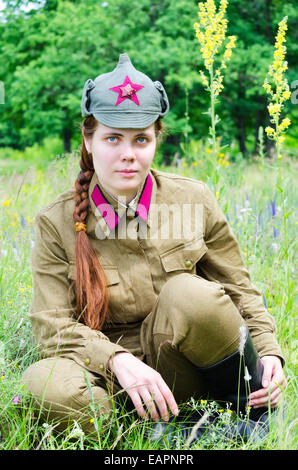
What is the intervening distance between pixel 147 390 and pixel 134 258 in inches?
22.3

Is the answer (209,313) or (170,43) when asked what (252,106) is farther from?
(209,313)

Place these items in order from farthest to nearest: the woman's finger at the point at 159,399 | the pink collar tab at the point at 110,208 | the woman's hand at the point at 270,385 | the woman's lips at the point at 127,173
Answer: the pink collar tab at the point at 110,208 → the woman's lips at the point at 127,173 → the woman's hand at the point at 270,385 → the woman's finger at the point at 159,399

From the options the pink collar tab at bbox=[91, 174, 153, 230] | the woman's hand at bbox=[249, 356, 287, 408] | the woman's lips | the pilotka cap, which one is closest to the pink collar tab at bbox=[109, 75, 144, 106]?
the pilotka cap

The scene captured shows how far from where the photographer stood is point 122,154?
2004mm

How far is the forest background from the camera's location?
36.0 ft

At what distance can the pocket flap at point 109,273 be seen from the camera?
211 cm

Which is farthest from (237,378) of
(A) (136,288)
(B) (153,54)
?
(B) (153,54)

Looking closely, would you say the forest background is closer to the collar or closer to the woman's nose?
the collar

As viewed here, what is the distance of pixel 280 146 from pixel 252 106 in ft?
36.4

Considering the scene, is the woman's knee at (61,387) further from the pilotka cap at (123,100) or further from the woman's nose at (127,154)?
the pilotka cap at (123,100)

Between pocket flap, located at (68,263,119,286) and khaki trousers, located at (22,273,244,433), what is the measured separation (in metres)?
0.24

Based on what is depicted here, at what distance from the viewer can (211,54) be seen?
2.69m

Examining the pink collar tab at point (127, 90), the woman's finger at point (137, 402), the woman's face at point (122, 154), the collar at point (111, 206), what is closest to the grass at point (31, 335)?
the woman's finger at point (137, 402)

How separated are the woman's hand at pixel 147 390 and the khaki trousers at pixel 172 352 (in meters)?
0.09
